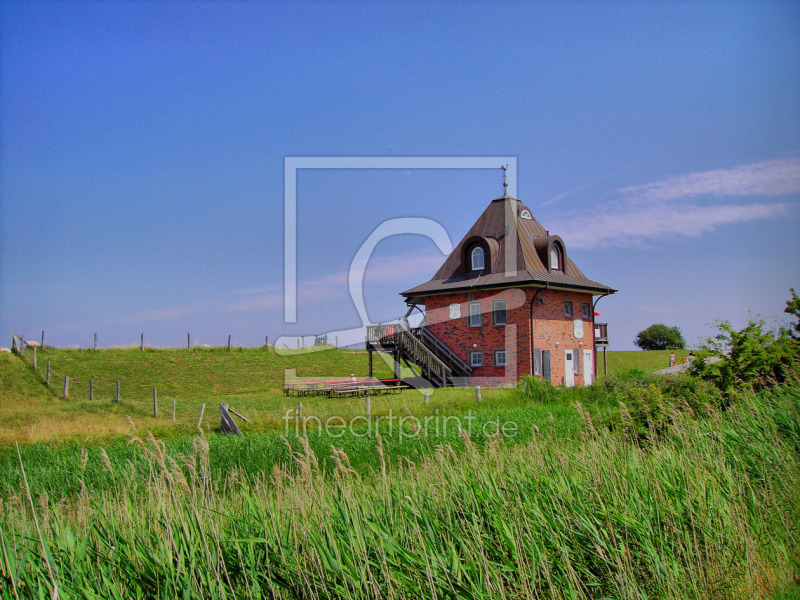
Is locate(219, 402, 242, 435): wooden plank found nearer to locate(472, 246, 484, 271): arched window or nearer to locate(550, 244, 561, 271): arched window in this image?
locate(472, 246, 484, 271): arched window

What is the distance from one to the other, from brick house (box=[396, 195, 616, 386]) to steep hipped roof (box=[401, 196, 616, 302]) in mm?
56

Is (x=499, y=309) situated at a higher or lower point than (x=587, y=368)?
higher

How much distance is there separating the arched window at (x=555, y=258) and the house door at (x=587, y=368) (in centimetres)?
528

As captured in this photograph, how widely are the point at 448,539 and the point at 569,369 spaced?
31.2 meters

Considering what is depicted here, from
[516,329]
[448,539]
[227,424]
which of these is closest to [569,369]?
[516,329]

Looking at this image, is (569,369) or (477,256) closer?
(569,369)

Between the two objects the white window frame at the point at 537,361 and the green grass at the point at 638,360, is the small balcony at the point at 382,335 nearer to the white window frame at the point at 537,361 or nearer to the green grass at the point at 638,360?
the white window frame at the point at 537,361

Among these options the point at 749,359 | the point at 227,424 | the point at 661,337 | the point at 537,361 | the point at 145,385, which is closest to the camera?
the point at 749,359

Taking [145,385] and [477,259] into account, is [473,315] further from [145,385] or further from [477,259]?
[145,385]

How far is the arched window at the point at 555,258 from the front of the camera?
117ft

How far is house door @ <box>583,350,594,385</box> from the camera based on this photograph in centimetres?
3656

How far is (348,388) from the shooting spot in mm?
32094

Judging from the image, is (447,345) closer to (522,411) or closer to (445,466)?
(522,411)

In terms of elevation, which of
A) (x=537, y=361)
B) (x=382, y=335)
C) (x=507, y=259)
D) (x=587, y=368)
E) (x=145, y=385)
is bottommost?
(x=145, y=385)
